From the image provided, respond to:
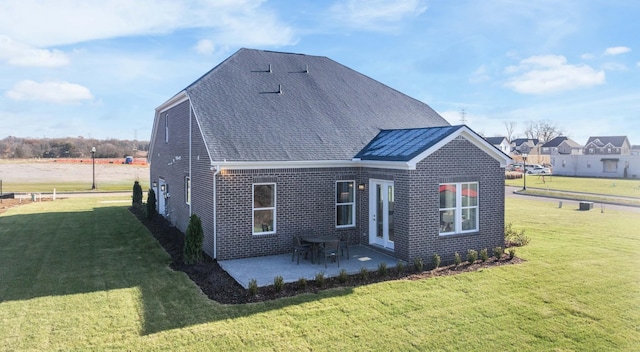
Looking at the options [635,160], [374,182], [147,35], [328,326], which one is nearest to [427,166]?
[374,182]

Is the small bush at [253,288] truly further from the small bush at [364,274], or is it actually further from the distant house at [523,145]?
the distant house at [523,145]

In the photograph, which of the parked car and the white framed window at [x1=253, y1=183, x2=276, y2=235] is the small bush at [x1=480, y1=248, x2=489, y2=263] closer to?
the white framed window at [x1=253, y1=183, x2=276, y2=235]

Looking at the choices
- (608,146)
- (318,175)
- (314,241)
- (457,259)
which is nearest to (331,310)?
(314,241)

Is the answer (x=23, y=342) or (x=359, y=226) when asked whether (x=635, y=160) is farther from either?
(x=23, y=342)

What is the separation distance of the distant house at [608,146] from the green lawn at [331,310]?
2057 inches

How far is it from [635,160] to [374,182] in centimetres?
5103

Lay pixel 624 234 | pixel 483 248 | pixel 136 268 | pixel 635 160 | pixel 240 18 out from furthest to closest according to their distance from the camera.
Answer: pixel 635 160 < pixel 624 234 < pixel 240 18 < pixel 483 248 < pixel 136 268

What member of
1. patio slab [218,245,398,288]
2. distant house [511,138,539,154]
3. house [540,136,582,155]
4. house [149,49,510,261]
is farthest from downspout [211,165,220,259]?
distant house [511,138,539,154]

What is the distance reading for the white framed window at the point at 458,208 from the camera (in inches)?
531

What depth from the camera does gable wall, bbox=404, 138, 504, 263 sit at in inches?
500

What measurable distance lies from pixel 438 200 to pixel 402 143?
240cm

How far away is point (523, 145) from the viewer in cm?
11169

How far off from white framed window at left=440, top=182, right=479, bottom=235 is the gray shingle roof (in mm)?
3658

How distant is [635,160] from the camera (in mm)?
50938
